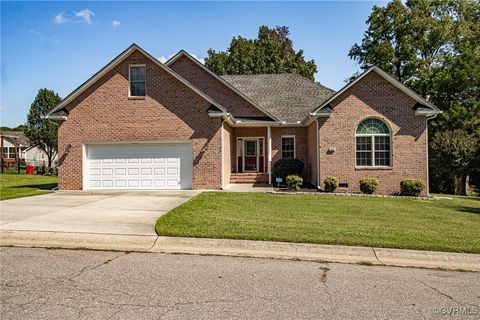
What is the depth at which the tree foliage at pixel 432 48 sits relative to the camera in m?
29.9

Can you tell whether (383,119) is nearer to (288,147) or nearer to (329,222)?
(288,147)

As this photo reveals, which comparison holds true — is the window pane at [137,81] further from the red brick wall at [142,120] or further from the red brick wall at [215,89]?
the red brick wall at [215,89]

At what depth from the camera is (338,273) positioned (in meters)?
5.80

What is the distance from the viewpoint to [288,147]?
21391 millimetres

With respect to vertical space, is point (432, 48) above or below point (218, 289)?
above

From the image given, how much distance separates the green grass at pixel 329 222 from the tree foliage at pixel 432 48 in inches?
817

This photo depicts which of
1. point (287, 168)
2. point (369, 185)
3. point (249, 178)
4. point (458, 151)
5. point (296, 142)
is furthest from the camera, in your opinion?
point (458, 151)

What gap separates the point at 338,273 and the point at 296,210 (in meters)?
5.50

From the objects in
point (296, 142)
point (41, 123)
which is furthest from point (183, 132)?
point (41, 123)

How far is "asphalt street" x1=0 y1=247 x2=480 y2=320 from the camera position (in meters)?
4.23

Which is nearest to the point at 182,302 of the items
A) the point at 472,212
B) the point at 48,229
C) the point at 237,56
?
the point at 48,229

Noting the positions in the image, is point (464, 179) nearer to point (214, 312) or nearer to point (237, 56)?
point (237, 56)

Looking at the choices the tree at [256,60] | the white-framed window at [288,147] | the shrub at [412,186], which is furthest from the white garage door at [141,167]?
the tree at [256,60]

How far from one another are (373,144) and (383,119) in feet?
4.27
